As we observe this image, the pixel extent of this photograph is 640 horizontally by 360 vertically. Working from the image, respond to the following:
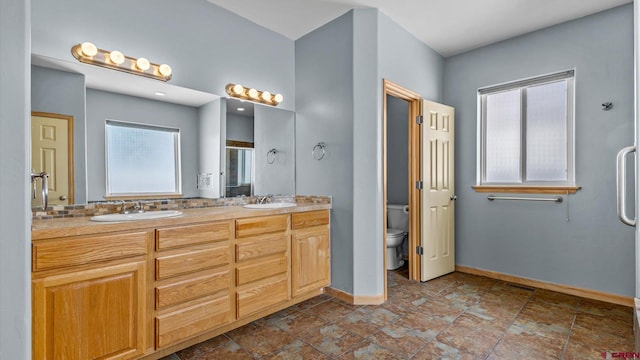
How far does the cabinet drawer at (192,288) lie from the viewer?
1755mm

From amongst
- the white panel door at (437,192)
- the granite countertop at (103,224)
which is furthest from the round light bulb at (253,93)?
the white panel door at (437,192)

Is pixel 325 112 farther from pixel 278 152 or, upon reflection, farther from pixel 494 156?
pixel 494 156

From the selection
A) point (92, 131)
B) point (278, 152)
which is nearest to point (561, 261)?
point (278, 152)

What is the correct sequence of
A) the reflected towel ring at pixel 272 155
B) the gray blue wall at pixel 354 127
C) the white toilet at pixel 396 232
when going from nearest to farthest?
1. the gray blue wall at pixel 354 127
2. the reflected towel ring at pixel 272 155
3. the white toilet at pixel 396 232

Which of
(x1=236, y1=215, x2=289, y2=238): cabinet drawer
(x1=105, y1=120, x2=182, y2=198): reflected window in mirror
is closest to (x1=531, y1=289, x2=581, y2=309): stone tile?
(x1=236, y1=215, x2=289, y2=238): cabinet drawer

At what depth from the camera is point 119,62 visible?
6.55ft

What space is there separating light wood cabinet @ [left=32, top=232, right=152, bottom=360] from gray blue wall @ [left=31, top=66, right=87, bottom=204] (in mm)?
607

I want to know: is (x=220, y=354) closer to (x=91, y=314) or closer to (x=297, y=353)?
(x=297, y=353)

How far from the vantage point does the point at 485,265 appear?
3334 millimetres

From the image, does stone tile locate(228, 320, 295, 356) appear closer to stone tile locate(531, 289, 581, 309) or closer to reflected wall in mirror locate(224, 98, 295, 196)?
reflected wall in mirror locate(224, 98, 295, 196)

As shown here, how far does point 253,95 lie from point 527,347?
2772 mm

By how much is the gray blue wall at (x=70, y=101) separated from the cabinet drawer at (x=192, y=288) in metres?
0.82

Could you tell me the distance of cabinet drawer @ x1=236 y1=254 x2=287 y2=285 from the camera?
2111 millimetres
